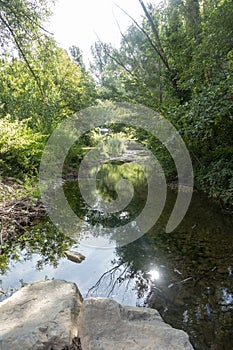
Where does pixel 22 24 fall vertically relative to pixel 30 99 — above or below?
below

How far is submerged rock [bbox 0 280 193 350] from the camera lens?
5.50ft

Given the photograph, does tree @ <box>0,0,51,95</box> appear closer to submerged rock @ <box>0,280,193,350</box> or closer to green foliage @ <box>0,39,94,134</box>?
green foliage @ <box>0,39,94,134</box>

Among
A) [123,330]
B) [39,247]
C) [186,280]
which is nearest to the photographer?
[123,330]

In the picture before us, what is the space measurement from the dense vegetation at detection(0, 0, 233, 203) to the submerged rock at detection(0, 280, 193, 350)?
3.91 m

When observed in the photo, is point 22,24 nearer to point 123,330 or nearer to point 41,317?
point 41,317

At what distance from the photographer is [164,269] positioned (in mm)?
3223

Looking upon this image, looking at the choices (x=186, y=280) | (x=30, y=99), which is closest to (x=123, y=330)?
(x=186, y=280)

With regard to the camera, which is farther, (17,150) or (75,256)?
(17,150)

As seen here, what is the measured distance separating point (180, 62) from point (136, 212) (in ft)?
15.7

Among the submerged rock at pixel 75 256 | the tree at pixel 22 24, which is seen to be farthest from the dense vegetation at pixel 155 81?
the submerged rock at pixel 75 256

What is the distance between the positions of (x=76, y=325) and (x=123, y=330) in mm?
385

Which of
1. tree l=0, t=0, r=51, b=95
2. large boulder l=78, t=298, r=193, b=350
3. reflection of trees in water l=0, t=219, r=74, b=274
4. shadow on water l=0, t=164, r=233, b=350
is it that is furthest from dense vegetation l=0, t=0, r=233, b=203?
large boulder l=78, t=298, r=193, b=350

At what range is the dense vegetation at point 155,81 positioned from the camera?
480 centimetres

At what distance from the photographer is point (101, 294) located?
2789mm
